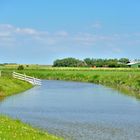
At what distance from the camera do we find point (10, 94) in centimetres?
6247

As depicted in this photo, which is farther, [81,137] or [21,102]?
[21,102]

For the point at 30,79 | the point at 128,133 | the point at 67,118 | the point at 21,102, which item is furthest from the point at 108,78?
the point at 128,133

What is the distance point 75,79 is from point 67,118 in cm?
8993

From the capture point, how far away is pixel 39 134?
1030 inches

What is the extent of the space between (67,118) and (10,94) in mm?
24713

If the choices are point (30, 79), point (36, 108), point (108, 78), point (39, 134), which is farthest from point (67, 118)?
point (108, 78)

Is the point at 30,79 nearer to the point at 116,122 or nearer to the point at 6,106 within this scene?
the point at 6,106

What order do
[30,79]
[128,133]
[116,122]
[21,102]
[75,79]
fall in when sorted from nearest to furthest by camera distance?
1. [128,133]
2. [116,122]
3. [21,102]
4. [30,79]
5. [75,79]

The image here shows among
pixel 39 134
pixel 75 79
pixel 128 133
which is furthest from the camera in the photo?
pixel 75 79

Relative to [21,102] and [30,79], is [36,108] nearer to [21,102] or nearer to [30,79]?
[21,102]

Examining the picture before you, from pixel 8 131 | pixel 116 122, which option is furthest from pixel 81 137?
pixel 116 122

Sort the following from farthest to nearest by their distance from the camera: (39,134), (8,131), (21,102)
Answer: (21,102)
(39,134)
(8,131)

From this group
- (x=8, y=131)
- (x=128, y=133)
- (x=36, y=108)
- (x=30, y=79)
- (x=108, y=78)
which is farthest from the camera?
(x=108, y=78)

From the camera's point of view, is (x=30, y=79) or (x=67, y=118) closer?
(x=67, y=118)
